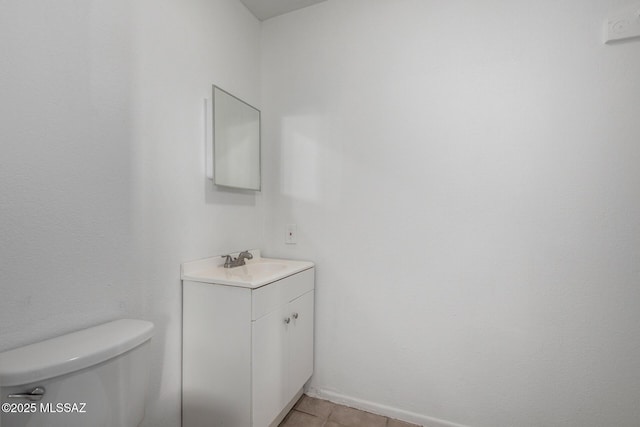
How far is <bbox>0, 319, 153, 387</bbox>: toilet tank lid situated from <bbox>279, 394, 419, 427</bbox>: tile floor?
3.19ft

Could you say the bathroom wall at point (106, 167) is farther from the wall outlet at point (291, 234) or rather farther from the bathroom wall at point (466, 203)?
the bathroom wall at point (466, 203)

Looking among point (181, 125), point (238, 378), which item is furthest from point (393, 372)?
point (181, 125)

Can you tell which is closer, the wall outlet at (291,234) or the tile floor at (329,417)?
the tile floor at (329,417)

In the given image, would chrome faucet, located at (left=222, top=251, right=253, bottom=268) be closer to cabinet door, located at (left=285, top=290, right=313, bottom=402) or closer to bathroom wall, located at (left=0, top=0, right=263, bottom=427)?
bathroom wall, located at (left=0, top=0, right=263, bottom=427)

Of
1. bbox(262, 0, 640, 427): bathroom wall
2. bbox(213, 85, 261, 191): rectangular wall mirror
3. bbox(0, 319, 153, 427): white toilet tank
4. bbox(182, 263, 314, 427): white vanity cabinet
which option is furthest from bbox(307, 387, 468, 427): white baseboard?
bbox(213, 85, 261, 191): rectangular wall mirror

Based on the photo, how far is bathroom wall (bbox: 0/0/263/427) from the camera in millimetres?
803

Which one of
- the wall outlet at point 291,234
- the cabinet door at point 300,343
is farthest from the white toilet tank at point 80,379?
the wall outlet at point 291,234

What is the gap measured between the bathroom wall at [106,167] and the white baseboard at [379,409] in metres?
0.81

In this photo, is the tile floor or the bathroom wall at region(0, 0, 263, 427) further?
the tile floor

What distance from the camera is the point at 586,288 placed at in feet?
4.03

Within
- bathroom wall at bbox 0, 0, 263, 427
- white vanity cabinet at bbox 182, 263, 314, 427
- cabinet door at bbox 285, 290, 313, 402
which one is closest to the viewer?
bathroom wall at bbox 0, 0, 263, 427

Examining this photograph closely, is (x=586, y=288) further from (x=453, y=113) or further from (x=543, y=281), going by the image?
(x=453, y=113)

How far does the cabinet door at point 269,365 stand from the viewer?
3.83 feet

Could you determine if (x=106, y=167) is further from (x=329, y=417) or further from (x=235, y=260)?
(x=329, y=417)
